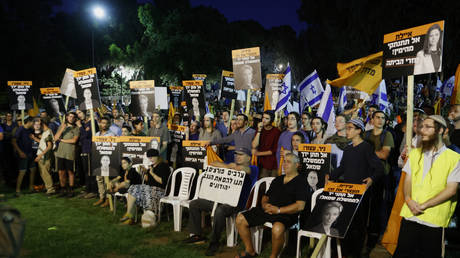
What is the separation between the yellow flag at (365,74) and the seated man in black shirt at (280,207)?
9.71ft

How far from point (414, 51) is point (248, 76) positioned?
4392mm

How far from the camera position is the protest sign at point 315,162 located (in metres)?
6.08

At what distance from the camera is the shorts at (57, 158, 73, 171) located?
9.82 metres

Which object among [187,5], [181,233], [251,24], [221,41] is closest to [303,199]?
[181,233]

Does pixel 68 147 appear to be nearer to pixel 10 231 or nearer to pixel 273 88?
pixel 273 88

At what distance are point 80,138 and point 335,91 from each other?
2695 cm

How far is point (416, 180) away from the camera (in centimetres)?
392

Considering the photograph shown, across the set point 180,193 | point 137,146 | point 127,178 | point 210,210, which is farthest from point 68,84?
point 210,210

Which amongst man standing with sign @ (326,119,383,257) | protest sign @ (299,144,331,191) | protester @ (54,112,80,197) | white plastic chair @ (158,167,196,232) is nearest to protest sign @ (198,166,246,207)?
white plastic chair @ (158,167,196,232)

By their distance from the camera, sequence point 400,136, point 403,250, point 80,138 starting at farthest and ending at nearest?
point 80,138, point 400,136, point 403,250

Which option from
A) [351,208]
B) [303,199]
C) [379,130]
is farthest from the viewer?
[379,130]

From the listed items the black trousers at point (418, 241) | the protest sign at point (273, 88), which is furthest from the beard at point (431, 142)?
the protest sign at point (273, 88)

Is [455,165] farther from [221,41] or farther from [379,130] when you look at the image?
[221,41]

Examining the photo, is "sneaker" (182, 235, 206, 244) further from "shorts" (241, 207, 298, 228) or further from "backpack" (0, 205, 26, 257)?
"backpack" (0, 205, 26, 257)
